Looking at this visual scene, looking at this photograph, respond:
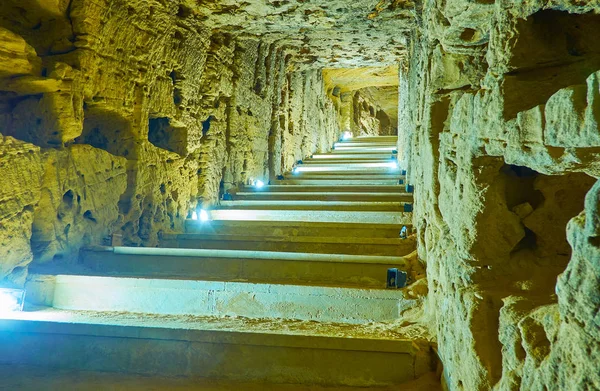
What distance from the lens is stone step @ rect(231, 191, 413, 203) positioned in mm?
6855

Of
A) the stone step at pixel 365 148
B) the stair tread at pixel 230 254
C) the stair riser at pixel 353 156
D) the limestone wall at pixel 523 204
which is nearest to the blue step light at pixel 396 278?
the stair tread at pixel 230 254

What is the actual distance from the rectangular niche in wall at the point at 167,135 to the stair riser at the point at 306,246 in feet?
3.96

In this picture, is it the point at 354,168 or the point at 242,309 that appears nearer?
the point at 242,309

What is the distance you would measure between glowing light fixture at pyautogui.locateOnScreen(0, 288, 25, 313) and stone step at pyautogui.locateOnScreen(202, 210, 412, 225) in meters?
2.48

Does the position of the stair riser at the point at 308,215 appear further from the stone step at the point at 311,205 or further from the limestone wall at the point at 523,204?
the limestone wall at the point at 523,204

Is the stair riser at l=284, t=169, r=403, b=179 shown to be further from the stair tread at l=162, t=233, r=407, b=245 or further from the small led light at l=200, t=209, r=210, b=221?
the stair tread at l=162, t=233, r=407, b=245

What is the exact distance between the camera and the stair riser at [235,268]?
14.4 ft

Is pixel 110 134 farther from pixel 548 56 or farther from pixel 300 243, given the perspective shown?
pixel 548 56

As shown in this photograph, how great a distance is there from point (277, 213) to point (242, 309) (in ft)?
8.31

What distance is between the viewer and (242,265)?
4.61 metres

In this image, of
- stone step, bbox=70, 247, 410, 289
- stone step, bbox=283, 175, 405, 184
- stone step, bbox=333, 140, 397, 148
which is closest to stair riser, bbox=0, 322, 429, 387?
stone step, bbox=70, 247, 410, 289

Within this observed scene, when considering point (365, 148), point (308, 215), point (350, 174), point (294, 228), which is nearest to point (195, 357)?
point (294, 228)

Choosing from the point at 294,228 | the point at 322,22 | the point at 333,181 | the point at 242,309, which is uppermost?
the point at 322,22

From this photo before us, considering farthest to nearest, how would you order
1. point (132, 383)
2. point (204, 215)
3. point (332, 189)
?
1. point (332, 189)
2. point (204, 215)
3. point (132, 383)
